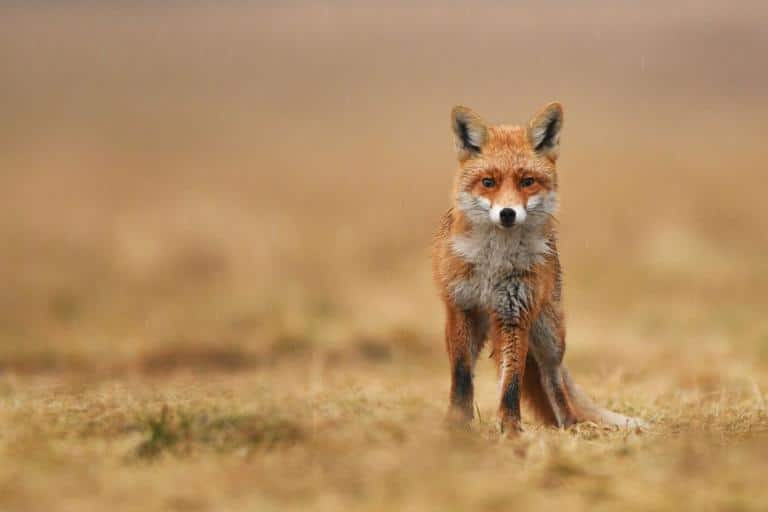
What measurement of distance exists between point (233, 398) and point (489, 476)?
244cm

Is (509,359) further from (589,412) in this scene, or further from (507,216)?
(507,216)

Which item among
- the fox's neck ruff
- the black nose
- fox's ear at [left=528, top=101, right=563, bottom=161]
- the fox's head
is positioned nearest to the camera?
the black nose

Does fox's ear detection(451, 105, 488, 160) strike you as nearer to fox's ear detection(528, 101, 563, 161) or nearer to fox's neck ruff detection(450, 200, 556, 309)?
fox's ear detection(528, 101, 563, 161)

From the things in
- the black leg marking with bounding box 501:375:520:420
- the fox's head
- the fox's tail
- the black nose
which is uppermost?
the fox's head

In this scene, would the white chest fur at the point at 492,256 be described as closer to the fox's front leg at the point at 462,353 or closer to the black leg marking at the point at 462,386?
the fox's front leg at the point at 462,353

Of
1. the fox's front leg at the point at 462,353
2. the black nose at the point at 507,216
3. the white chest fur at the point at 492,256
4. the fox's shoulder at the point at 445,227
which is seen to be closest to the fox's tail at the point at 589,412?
the fox's front leg at the point at 462,353

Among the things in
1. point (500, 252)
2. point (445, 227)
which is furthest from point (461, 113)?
point (500, 252)

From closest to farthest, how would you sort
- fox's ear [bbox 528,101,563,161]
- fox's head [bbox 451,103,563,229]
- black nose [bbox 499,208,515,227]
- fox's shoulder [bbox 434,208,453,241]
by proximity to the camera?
black nose [bbox 499,208,515,227], fox's head [bbox 451,103,563,229], fox's ear [bbox 528,101,563,161], fox's shoulder [bbox 434,208,453,241]

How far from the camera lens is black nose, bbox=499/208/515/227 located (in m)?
6.27

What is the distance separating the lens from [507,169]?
649 centimetres

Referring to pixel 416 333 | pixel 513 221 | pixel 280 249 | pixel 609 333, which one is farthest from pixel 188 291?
pixel 513 221

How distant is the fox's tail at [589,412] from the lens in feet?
22.3

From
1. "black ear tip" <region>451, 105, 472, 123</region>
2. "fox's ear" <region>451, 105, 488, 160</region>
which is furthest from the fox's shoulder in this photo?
"black ear tip" <region>451, 105, 472, 123</region>

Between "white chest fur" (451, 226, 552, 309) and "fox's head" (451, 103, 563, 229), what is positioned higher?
"fox's head" (451, 103, 563, 229)
